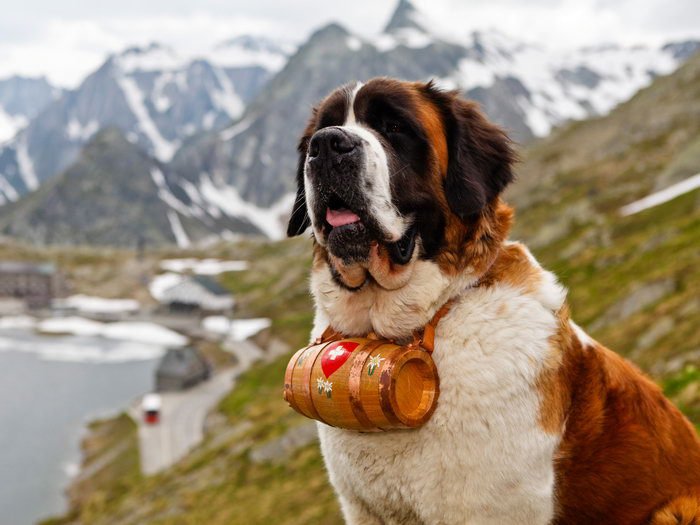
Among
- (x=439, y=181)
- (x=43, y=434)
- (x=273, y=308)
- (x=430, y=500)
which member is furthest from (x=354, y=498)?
(x=273, y=308)

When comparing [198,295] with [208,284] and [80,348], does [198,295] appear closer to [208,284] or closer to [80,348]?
[208,284]

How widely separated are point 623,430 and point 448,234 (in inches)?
70.5

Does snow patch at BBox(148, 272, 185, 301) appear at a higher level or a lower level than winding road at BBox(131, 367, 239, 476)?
lower

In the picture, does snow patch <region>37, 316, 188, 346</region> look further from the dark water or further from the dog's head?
the dog's head

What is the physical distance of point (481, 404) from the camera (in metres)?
4.31

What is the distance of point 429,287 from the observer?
4.56 m

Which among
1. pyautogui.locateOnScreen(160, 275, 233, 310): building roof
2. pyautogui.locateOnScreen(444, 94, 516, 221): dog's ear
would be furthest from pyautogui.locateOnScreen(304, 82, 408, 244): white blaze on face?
pyautogui.locateOnScreen(160, 275, 233, 310): building roof

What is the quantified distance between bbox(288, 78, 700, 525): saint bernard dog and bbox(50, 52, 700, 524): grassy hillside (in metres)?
1.09

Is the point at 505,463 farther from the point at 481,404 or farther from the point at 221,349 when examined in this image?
the point at 221,349

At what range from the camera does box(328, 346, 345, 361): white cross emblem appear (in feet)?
14.6

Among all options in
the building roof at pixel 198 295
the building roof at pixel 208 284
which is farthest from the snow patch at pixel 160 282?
the building roof at pixel 208 284

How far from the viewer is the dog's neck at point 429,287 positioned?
4.57 metres

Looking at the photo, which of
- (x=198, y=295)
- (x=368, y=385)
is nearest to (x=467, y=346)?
(x=368, y=385)

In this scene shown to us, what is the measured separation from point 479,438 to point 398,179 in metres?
1.82
